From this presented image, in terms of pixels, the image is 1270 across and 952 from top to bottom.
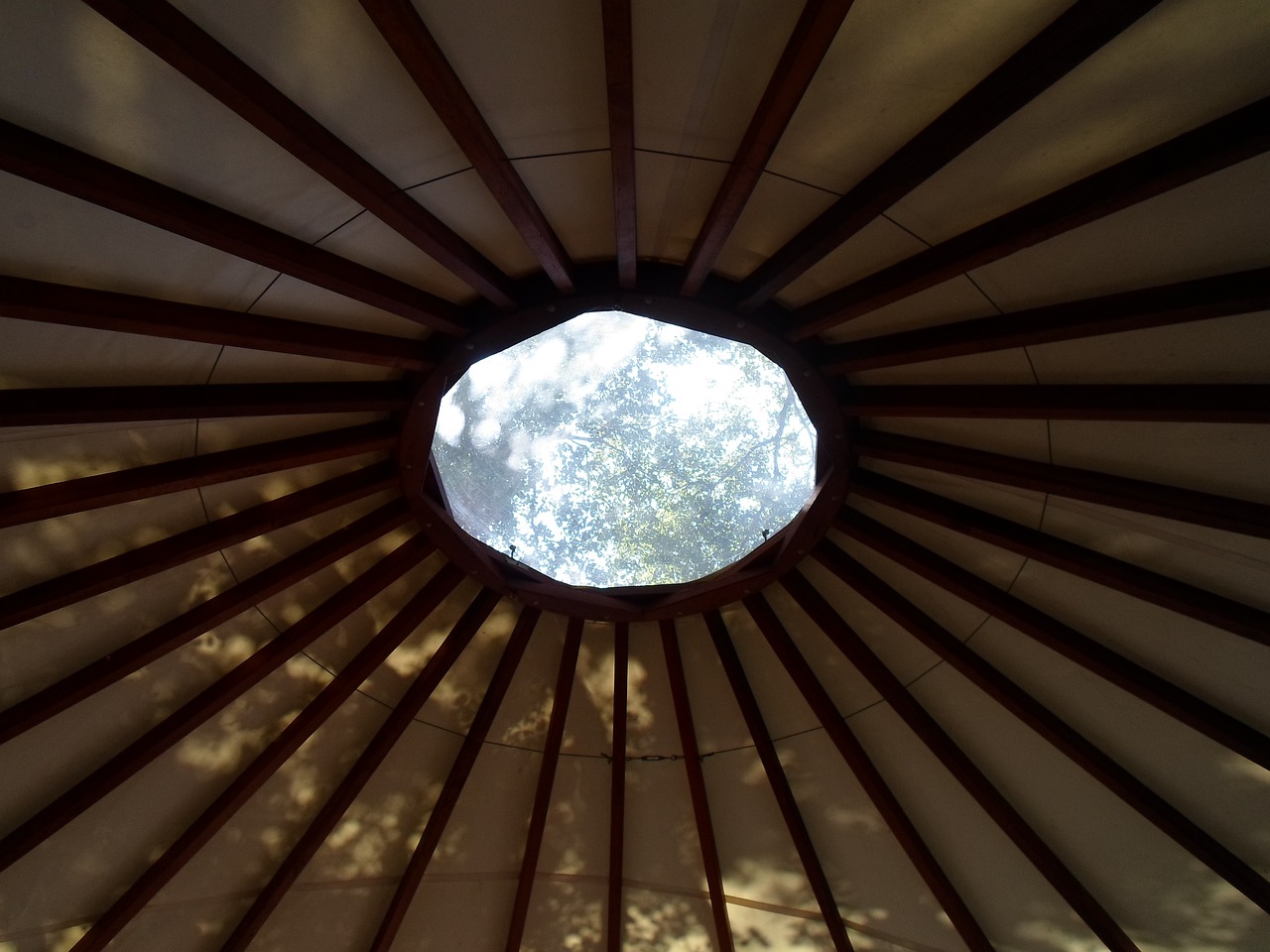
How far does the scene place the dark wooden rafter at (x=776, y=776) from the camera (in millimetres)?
6883

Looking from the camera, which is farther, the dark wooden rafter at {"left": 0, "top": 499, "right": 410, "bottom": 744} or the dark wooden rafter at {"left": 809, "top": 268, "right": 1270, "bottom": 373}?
the dark wooden rafter at {"left": 0, "top": 499, "right": 410, "bottom": 744}

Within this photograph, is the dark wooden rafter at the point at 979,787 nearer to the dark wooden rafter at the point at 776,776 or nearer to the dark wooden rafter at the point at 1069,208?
the dark wooden rafter at the point at 776,776

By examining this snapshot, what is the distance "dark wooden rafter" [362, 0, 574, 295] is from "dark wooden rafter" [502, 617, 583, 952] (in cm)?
322

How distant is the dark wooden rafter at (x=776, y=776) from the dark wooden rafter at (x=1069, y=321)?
2.48 metres

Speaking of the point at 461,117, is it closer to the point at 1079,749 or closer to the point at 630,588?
the point at 630,588

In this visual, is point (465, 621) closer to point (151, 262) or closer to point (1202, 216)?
point (151, 262)

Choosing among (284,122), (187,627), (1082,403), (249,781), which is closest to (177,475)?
(187,627)

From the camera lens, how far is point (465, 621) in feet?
22.2

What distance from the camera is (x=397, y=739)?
6.87 metres

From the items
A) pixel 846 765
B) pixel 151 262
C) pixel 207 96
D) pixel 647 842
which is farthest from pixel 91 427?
pixel 846 765

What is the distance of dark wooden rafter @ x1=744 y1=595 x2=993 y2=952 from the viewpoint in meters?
6.64

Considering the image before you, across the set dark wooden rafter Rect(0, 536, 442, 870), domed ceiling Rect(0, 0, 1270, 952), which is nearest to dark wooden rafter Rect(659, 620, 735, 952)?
domed ceiling Rect(0, 0, 1270, 952)

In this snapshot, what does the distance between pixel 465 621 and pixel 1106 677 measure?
448 cm

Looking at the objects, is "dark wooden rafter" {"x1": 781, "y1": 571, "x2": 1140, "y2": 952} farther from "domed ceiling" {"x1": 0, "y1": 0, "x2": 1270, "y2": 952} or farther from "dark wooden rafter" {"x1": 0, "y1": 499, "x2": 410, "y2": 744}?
"dark wooden rafter" {"x1": 0, "y1": 499, "x2": 410, "y2": 744}
